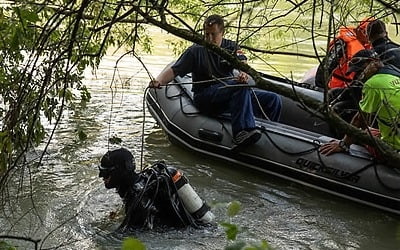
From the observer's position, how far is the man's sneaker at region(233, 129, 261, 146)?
5934 millimetres

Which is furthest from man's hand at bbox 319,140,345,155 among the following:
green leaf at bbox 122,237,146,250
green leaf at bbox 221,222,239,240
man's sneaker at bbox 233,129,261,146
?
green leaf at bbox 122,237,146,250

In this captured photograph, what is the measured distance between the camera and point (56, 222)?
5.04 metres

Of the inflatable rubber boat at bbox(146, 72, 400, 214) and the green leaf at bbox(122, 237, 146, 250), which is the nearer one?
the green leaf at bbox(122, 237, 146, 250)

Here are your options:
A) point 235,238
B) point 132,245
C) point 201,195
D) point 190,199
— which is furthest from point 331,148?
point 132,245

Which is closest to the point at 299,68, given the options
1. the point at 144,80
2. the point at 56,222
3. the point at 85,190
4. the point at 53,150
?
the point at 144,80

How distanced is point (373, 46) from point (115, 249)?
8.00 ft

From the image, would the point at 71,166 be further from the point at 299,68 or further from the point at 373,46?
the point at 299,68

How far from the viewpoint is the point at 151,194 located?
433cm

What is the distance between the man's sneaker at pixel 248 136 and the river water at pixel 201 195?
350 mm

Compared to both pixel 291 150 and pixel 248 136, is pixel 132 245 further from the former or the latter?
pixel 248 136

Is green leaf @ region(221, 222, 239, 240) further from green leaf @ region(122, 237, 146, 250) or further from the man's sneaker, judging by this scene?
the man's sneaker

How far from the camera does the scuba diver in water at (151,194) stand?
4266mm

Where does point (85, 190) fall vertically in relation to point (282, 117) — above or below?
below

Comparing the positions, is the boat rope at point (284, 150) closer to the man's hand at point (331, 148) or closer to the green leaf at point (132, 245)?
the man's hand at point (331, 148)
